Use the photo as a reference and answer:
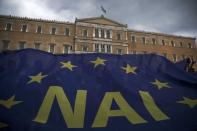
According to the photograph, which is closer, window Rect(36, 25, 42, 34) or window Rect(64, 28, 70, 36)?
window Rect(36, 25, 42, 34)

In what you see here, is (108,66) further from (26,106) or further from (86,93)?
(26,106)

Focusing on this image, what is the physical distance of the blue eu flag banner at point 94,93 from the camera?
3002 millimetres

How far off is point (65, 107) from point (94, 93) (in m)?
0.48

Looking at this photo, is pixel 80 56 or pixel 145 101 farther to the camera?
pixel 80 56

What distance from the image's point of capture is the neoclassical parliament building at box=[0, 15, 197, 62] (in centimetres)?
3494

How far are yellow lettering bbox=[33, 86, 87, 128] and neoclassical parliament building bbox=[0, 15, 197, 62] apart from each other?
31746 mm

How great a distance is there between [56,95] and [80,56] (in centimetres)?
102

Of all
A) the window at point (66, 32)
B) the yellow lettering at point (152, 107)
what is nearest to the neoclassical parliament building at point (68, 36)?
the window at point (66, 32)

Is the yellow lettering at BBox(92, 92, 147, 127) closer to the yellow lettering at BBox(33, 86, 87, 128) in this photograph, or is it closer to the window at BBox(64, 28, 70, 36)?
the yellow lettering at BBox(33, 86, 87, 128)

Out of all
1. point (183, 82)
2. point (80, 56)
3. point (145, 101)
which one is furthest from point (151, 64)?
point (80, 56)

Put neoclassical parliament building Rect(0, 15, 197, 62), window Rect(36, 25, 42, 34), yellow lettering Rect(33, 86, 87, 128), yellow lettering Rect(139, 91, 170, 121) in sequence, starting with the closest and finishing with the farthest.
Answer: yellow lettering Rect(33, 86, 87, 128) → yellow lettering Rect(139, 91, 170, 121) → neoclassical parliament building Rect(0, 15, 197, 62) → window Rect(36, 25, 42, 34)

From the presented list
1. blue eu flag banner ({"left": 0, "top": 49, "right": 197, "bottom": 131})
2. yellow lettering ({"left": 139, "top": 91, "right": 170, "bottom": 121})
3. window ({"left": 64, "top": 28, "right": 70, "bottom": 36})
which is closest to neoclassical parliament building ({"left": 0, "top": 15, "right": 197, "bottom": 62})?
window ({"left": 64, "top": 28, "right": 70, "bottom": 36})

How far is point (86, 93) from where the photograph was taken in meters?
3.42

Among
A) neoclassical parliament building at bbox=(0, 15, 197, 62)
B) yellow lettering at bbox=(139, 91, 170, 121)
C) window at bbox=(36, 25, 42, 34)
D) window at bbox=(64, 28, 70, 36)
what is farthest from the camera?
window at bbox=(64, 28, 70, 36)
